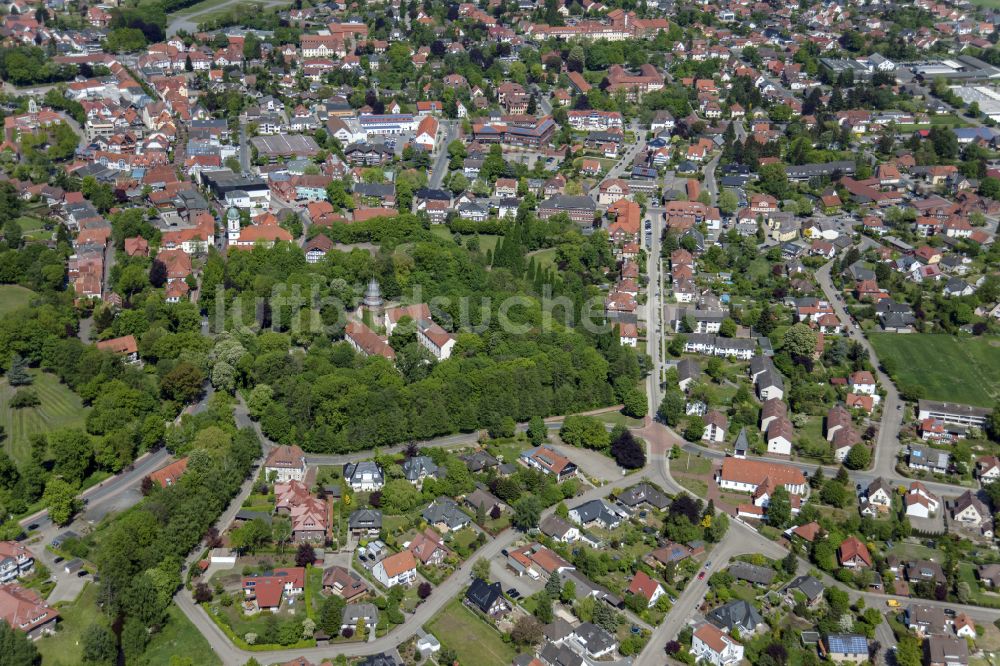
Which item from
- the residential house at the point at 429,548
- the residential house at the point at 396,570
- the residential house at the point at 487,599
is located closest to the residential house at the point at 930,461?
the residential house at the point at 487,599

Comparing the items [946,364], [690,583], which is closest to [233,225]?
[690,583]

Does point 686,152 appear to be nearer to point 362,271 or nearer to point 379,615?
point 362,271

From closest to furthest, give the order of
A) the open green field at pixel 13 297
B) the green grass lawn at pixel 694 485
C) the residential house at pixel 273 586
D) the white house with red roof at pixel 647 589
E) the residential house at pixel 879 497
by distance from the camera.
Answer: the residential house at pixel 273 586, the white house with red roof at pixel 647 589, the residential house at pixel 879 497, the green grass lawn at pixel 694 485, the open green field at pixel 13 297

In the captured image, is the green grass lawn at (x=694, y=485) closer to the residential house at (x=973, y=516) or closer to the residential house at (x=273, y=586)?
the residential house at (x=973, y=516)

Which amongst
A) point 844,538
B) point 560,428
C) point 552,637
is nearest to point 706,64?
point 560,428

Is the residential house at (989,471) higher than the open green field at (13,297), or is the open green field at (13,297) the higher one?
the open green field at (13,297)
